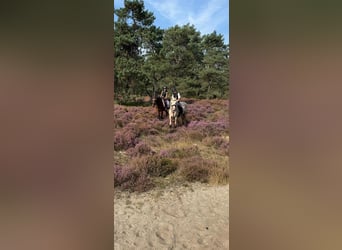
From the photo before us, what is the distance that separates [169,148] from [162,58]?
1448mm

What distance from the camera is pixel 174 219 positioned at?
212cm

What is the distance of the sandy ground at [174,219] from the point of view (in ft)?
5.60

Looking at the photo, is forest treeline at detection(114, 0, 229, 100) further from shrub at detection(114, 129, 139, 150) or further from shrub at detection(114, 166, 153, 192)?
shrub at detection(114, 166, 153, 192)

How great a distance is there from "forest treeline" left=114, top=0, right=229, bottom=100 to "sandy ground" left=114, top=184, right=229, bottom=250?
5.40 feet

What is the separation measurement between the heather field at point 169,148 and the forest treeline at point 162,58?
0.87ft

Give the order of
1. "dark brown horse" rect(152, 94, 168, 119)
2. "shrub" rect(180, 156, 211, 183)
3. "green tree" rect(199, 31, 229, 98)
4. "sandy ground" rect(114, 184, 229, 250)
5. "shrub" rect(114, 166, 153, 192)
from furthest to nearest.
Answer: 1. "green tree" rect(199, 31, 229, 98)
2. "dark brown horse" rect(152, 94, 168, 119)
3. "shrub" rect(180, 156, 211, 183)
4. "shrub" rect(114, 166, 153, 192)
5. "sandy ground" rect(114, 184, 229, 250)

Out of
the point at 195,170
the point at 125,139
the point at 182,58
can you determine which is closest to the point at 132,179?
the point at 125,139

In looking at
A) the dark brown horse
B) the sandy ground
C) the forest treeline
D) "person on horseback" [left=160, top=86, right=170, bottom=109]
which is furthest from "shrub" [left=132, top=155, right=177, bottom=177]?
the forest treeline

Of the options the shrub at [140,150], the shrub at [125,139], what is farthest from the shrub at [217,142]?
the shrub at [125,139]

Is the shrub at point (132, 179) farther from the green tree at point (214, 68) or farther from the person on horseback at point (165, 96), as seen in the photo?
the green tree at point (214, 68)

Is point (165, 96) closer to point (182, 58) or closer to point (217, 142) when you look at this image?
point (182, 58)

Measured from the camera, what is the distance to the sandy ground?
1707mm
